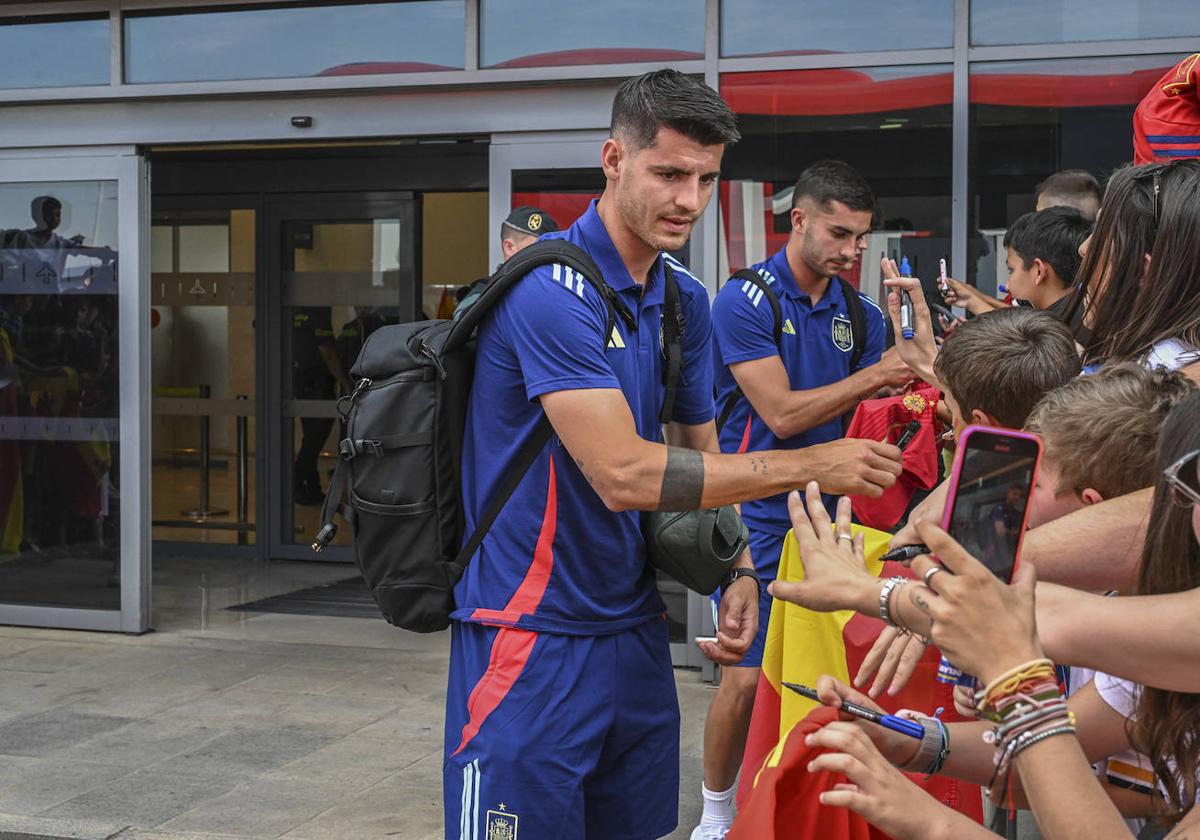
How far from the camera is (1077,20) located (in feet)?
20.6

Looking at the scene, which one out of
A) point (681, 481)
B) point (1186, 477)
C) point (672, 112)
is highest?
point (672, 112)

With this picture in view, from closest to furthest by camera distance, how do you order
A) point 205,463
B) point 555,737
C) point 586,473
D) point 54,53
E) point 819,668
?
point 586,473 < point 555,737 < point 819,668 < point 54,53 < point 205,463

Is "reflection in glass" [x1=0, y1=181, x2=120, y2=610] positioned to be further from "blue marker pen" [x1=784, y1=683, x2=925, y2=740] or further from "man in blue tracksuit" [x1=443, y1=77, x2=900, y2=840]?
"blue marker pen" [x1=784, y1=683, x2=925, y2=740]

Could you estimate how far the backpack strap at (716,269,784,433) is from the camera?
4770 mm

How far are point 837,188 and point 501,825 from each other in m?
2.75

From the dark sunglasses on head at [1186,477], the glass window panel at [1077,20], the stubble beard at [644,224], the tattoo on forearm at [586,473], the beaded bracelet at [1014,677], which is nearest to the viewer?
the beaded bracelet at [1014,677]

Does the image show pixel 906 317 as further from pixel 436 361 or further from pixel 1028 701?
pixel 1028 701

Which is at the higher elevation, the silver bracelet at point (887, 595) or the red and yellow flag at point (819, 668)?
the silver bracelet at point (887, 595)

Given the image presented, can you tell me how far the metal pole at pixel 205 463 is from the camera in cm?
1120

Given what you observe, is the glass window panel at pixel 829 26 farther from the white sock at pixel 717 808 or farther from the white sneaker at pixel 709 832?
the white sneaker at pixel 709 832

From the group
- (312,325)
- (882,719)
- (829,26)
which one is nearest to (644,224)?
(882,719)

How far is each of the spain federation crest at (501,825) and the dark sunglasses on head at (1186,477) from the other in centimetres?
148

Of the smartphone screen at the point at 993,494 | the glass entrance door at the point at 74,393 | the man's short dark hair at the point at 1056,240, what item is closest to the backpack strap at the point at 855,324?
the man's short dark hair at the point at 1056,240

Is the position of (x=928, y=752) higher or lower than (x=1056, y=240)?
lower
